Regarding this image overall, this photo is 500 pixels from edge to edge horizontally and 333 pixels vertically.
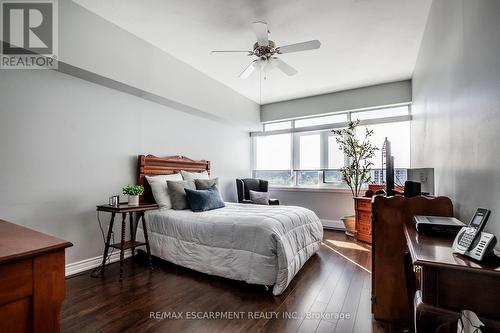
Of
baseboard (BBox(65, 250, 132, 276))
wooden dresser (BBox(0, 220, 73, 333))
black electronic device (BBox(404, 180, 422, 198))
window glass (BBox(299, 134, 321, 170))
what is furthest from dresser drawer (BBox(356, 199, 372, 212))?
wooden dresser (BBox(0, 220, 73, 333))

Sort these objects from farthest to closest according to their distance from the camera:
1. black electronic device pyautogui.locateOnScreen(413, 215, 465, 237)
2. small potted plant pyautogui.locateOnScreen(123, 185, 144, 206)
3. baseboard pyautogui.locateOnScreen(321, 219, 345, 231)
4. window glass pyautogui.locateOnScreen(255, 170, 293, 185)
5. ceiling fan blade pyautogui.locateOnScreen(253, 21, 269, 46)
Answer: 1. window glass pyautogui.locateOnScreen(255, 170, 293, 185)
2. baseboard pyautogui.locateOnScreen(321, 219, 345, 231)
3. small potted plant pyautogui.locateOnScreen(123, 185, 144, 206)
4. ceiling fan blade pyautogui.locateOnScreen(253, 21, 269, 46)
5. black electronic device pyautogui.locateOnScreen(413, 215, 465, 237)

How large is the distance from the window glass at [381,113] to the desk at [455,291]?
183 inches

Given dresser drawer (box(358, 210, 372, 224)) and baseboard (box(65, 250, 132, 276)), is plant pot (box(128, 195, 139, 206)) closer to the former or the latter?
baseboard (box(65, 250, 132, 276))

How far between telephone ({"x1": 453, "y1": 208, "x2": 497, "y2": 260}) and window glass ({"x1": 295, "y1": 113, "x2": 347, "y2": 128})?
15.2ft

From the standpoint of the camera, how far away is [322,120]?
5.64 meters

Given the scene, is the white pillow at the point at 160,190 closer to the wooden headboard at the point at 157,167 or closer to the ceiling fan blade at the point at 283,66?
the wooden headboard at the point at 157,167

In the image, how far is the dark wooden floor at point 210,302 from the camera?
1905 millimetres

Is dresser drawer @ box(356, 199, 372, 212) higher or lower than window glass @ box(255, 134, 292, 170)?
lower

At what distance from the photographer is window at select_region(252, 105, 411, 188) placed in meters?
4.83

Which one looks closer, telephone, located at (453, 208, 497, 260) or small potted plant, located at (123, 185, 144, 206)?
telephone, located at (453, 208, 497, 260)

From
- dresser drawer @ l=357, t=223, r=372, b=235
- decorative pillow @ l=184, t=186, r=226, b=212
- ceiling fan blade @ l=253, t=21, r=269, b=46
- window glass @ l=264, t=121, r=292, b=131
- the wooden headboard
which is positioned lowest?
dresser drawer @ l=357, t=223, r=372, b=235

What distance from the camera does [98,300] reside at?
226 centimetres

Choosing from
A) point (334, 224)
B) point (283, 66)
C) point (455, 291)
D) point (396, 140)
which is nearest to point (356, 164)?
point (396, 140)

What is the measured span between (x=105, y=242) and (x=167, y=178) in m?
1.16
